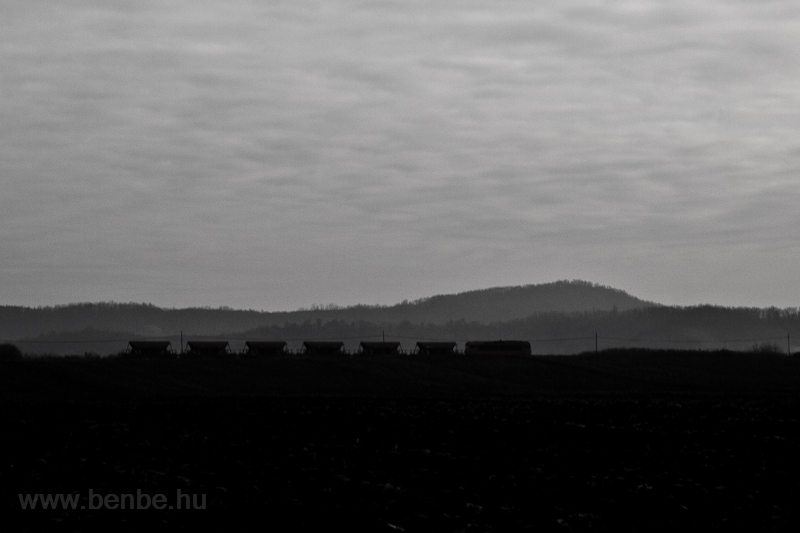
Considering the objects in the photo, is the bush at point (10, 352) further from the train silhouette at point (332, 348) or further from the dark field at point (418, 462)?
the dark field at point (418, 462)

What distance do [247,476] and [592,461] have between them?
36.5 ft

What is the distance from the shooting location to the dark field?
22969 mm

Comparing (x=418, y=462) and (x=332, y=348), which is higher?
(x=332, y=348)

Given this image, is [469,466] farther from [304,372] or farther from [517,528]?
[304,372]

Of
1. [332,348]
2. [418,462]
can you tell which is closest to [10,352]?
[332,348]

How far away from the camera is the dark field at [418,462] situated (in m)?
23.0

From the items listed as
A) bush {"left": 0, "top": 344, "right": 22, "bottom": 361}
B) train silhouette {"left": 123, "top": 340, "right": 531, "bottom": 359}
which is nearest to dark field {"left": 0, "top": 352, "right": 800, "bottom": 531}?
bush {"left": 0, "top": 344, "right": 22, "bottom": 361}

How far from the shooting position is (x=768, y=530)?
21844 mm

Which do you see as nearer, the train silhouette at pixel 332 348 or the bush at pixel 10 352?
the bush at pixel 10 352

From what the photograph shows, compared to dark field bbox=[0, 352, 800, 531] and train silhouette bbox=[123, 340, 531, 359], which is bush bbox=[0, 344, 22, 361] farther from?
dark field bbox=[0, 352, 800, 531]

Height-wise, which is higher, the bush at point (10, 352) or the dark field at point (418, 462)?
the bush at point (10, 352)

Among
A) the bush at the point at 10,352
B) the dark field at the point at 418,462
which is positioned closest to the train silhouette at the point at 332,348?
the bush at the point at 10,352

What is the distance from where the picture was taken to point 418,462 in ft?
102

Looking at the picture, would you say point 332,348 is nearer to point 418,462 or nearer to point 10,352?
point 10,352
